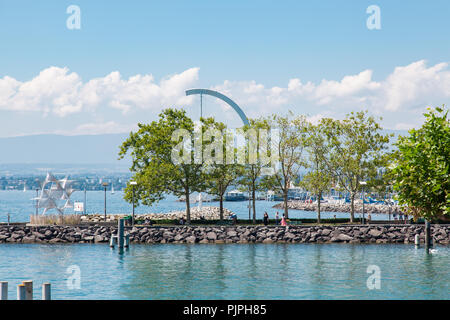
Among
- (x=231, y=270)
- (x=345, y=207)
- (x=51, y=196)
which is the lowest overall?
(x=231, y=270)

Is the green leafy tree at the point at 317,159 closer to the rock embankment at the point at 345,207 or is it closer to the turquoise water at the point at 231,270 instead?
the turquoise water at the point at 231,270

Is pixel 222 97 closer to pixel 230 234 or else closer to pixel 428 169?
pixel 230 234

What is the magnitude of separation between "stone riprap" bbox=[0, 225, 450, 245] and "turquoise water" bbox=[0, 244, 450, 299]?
1879mm

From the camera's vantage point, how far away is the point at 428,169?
24.3m

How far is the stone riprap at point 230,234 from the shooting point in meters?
53.5

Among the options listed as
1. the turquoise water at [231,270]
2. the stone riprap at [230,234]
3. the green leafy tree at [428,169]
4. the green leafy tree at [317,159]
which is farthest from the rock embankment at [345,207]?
the green leafy tree at [428,169]

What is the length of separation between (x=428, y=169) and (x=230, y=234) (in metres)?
31.5

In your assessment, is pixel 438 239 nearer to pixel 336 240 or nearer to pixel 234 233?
pixel 336 240

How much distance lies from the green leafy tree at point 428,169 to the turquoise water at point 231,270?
6.13m

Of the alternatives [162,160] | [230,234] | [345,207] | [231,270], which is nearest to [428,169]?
[231,270]

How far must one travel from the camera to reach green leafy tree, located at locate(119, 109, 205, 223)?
60156 millimetres

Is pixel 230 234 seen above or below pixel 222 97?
below
